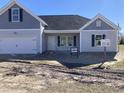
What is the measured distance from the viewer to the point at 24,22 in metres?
33.6

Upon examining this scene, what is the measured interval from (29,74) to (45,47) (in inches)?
782

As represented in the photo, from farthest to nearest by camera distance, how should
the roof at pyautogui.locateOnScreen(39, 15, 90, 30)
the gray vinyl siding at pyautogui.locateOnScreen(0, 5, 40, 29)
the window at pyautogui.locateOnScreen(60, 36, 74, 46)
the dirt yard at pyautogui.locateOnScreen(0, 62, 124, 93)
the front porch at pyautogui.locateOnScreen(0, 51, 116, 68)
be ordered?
the window at pyautogui.locateOnScreen(60, 36, 74, 46)
the roof at pyautogui.locateOnScreen(39, 15, 90, 30)
the gray vinyl siding at pyautogui.locateOnScreen(0, 5, 40, 29)
the front porch at pyautogui.locateOnScreen(0, 51, 116, 68)
the dirt yard at pyautogui.locateOnScreen(0, 62, 124, 93)

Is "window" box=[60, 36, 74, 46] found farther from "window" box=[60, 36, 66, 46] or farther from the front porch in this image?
the front porch

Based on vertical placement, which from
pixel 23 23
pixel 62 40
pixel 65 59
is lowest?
pixel 65 59

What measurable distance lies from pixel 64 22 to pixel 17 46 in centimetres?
774

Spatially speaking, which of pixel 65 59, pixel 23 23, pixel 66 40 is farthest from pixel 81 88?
pixel 66 40

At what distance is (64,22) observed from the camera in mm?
38438

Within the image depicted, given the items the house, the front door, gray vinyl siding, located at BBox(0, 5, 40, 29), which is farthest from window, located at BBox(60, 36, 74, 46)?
gray vinyl siding, located at BBox(0, 5, 40, 29)

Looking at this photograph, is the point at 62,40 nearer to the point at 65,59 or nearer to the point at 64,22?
the point at 64,22

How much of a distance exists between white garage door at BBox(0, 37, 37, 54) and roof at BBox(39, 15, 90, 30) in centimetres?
395

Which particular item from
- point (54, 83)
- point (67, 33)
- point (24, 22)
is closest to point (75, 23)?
point (67, 33)

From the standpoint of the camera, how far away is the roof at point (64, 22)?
3672cm

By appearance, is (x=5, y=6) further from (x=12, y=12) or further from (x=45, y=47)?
(x=45, y=47)

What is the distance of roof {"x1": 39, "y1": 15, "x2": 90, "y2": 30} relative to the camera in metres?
36.7
